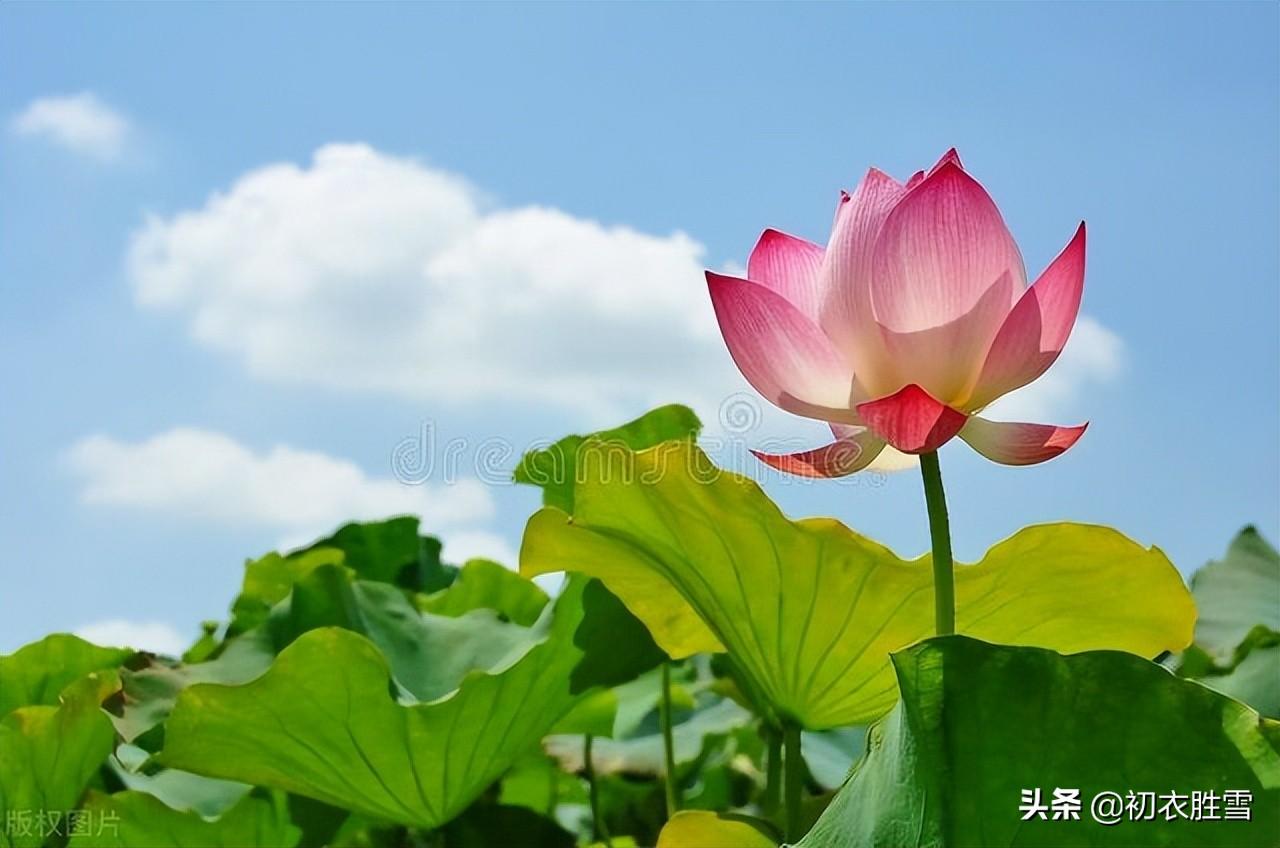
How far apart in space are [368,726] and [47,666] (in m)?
0.62

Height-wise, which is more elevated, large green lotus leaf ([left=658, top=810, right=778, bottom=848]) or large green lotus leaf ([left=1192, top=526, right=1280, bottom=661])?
large green lotus leaf ([left=1192, top=526, right=1280, bottom=661])

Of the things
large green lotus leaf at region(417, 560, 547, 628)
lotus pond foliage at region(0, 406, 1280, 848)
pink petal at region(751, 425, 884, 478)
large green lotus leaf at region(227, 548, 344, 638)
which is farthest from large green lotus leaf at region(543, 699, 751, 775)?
pink petal at region(751, 425, 884, 478)

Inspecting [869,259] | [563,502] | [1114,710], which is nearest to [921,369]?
[869,259]

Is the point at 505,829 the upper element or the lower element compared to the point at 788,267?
lower

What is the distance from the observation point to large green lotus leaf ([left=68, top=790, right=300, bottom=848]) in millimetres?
970

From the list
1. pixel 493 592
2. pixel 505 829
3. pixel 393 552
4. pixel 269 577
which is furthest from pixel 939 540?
pixel 393 552

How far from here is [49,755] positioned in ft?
3.46

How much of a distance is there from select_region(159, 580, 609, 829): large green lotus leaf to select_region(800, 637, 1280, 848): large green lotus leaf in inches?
16.2

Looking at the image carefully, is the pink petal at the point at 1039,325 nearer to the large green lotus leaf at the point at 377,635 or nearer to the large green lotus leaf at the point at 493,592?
the large green lotus leaf at the point at 377,635

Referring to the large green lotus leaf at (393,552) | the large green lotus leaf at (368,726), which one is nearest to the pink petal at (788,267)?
the large green lotus leaf at (368,726)

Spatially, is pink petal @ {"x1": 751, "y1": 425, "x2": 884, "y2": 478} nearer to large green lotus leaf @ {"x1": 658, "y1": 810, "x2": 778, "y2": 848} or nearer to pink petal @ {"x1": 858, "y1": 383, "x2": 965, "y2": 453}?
pink petal @ {"x1": 858, "y1": 383, "x2": 965, "y2": 453}

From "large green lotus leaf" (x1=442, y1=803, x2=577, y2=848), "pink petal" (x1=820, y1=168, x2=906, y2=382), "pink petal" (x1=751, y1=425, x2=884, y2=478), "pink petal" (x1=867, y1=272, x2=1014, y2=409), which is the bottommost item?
Result: "large green lotus leaf" (x1=442, y1=803, x2=577, y2=848)

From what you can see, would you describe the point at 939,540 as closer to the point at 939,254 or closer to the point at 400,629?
the point at 939,254

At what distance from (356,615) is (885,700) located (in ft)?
1.93
